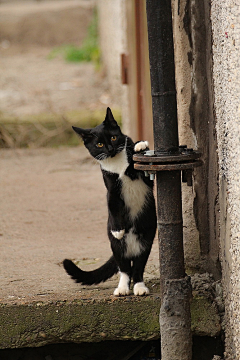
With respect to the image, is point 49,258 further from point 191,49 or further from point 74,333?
point 191,49

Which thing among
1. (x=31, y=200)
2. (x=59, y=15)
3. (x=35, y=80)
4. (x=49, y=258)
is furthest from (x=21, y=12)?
(x=49, y=258)

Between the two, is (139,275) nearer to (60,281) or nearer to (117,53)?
(60,281)

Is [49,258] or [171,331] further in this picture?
[49,258]

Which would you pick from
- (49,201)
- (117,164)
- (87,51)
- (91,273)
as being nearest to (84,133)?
(117,164)

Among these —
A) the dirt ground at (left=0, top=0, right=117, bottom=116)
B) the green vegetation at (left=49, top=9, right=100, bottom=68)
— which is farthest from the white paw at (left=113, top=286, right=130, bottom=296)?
the green vegetation at (left=49, top=9, right=100, bottom=68)

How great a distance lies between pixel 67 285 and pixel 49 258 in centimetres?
45

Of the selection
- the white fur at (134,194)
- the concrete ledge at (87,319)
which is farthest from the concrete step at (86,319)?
the white fur at (134,194)

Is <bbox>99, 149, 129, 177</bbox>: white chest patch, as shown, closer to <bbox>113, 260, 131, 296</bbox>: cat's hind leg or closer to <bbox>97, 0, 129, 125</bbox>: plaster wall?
<bbox>113, 260, 131, 296</bbox>: cat's hind leg

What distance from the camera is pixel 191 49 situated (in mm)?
2262

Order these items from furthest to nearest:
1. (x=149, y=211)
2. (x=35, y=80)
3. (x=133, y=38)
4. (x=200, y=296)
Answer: (x=35, y=80), (x=133, y=38), (x=149, y=211), (x=200, y=296)

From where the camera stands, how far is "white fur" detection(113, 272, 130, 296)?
2.28 m

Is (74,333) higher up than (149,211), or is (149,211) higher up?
(149,211)

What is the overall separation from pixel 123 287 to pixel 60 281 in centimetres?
35

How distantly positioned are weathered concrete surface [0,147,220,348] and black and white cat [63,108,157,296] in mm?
99
